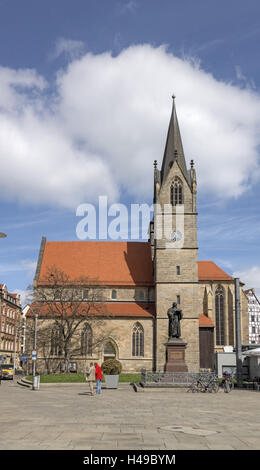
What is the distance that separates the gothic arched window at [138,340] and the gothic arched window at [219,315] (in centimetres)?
1021

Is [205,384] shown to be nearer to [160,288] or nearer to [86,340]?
[160,288]

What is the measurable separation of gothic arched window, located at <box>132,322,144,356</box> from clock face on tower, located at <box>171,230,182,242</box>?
964 cm

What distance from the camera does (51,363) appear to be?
47.0 meters

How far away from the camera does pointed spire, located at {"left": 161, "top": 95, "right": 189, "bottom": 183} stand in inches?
1971

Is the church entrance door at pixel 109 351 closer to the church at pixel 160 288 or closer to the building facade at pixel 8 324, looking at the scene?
the church at pixel 160 288

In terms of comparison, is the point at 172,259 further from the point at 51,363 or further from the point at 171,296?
the point at 51,363

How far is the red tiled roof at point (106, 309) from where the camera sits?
46.2 meters

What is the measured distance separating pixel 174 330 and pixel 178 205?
2213 centimetres

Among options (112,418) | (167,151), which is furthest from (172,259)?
(112,418)

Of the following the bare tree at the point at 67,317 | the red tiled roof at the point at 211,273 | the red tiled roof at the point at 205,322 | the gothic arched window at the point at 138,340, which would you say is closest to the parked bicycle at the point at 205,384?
the bare tree at the point at 67,317

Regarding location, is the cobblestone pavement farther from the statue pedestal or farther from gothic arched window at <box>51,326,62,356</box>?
gothic arched window at <box>51,326,62,356</box>

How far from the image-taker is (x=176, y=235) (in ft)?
158

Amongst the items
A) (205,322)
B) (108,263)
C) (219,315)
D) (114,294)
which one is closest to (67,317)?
(114,294)

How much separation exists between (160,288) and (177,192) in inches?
414
